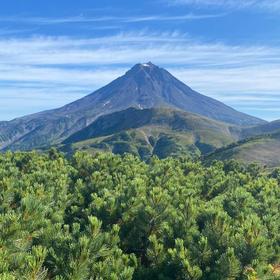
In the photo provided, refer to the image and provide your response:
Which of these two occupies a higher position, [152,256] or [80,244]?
[80,244]

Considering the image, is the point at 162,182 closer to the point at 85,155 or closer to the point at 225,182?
the point at 225,182

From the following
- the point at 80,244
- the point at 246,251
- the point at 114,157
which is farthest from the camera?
the point at 114,157

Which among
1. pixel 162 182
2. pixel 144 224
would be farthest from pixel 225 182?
pixel 144 224

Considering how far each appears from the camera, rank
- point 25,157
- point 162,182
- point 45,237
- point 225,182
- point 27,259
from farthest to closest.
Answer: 1. point 25,157
2. point 225,182
3. point 162,182
4. point 45,237
5. point 27,259

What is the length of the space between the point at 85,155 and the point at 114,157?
25.5 ft

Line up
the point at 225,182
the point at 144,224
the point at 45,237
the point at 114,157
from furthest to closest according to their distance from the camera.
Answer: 1. the point at 114,157
2. the point at 225,182
3. the point at 144,224
4. the point at 45,237

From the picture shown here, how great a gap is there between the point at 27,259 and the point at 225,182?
56440mm

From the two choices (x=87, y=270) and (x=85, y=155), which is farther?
(x=85, y=155)

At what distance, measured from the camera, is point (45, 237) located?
36.2 metres

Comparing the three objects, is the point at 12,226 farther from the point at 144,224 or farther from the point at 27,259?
the point at 144,224

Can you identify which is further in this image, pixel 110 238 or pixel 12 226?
pixel 110 238

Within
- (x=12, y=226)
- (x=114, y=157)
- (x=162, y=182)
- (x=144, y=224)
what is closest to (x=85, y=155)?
(x=114, y=157)

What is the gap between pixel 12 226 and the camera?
30703 mm

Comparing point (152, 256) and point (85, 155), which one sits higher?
point (85, 155)
